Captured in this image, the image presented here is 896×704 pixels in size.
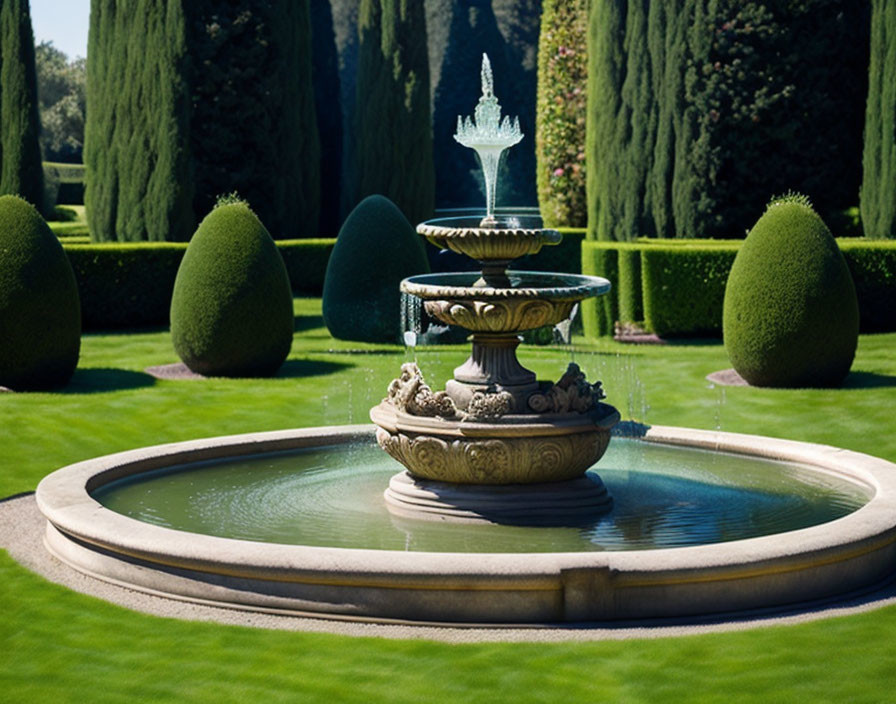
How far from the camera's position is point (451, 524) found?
33.2 ft

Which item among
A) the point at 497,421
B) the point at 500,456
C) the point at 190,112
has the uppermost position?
the point at 190,112

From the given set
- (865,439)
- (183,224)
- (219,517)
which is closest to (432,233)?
(219,517)

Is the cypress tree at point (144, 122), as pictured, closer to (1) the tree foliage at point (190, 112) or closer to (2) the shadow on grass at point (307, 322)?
(1) the tree foliage at point (190, 112)

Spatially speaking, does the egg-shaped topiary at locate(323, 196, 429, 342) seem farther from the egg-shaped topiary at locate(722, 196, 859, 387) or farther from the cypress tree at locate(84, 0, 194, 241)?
the egg-shaped topiary at locate(722, 196, 859, 387)

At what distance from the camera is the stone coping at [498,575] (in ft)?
26.3

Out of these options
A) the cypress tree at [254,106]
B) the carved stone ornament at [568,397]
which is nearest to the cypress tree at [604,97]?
the cypress tree at [254,106]

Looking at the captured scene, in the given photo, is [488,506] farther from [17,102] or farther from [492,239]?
[17,102]

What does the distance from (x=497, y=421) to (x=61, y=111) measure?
146 feet

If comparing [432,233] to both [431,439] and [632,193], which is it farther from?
[632,193]

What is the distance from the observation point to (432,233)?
10.6 meters

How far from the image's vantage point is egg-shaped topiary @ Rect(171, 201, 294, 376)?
1823 centimetres

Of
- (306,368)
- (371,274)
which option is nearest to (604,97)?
(371,274)

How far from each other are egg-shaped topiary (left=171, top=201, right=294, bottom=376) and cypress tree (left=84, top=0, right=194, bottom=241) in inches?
366

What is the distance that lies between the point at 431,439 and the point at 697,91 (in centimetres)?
1607
